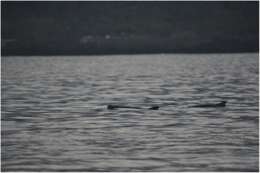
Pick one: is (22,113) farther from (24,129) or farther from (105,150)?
(105,150)

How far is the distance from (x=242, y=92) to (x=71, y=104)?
54.4 feet

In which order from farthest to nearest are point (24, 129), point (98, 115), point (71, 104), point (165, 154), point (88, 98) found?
point (88, 98) → point (71, 104) → point (98, 115) → point (24, 129) → point (165, 154)

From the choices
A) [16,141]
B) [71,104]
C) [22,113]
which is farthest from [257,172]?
[71,104]

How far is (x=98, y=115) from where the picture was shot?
4100cm

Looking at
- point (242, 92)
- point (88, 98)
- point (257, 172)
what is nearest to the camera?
point (257, 172)

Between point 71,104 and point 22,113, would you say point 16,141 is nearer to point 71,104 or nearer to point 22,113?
point 22,113

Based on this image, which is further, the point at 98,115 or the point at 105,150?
the point at 98,115

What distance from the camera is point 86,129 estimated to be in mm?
34688

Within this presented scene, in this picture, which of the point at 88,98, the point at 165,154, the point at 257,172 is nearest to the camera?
the point at 257,172

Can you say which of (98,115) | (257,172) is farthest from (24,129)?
(257,172)

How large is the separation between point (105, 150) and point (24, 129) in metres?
7.43

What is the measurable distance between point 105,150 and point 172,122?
9.13m

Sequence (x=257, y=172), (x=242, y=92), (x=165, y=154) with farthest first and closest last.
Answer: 1. (x=242, y=92)
2. (x=165, y=154)
3. (x=257, y=172)

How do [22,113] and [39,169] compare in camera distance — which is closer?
[39,169]
